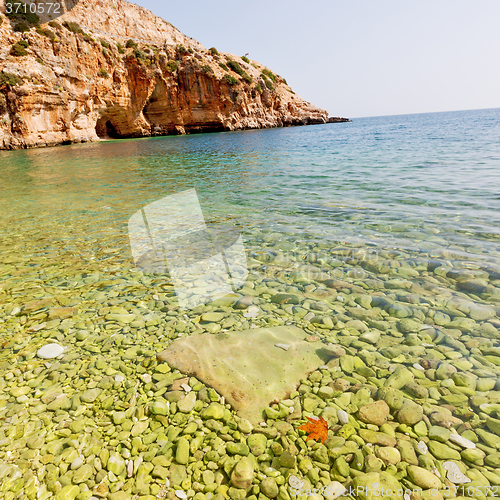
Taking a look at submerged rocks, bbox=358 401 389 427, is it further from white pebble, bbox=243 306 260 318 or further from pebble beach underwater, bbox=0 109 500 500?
white pebble, bbox=243 306 260 318

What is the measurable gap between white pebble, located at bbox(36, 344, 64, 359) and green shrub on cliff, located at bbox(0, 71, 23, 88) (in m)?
43.2

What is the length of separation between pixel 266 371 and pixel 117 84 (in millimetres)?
58163

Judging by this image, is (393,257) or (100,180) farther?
(100,180)

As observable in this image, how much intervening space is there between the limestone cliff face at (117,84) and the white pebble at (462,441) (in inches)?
1775

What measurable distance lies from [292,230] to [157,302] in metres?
3.38

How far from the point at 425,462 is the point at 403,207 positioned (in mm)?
6603

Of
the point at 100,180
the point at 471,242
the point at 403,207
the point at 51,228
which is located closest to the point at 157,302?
the point at 51,228

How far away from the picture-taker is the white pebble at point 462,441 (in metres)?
2.00

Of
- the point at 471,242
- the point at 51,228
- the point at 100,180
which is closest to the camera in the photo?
the point at 471,242

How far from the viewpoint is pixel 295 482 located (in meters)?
1.85

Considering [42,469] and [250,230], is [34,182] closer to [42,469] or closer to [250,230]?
[250,230]

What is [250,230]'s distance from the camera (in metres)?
6.46

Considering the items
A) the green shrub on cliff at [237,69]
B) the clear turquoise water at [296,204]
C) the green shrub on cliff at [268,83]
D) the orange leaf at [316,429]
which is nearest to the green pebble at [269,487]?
the orange leaf at [316,429]

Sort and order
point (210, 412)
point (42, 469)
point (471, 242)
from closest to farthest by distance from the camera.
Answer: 1. point (42, 469)
2. point (210, 412)
3. point (471, 242)
